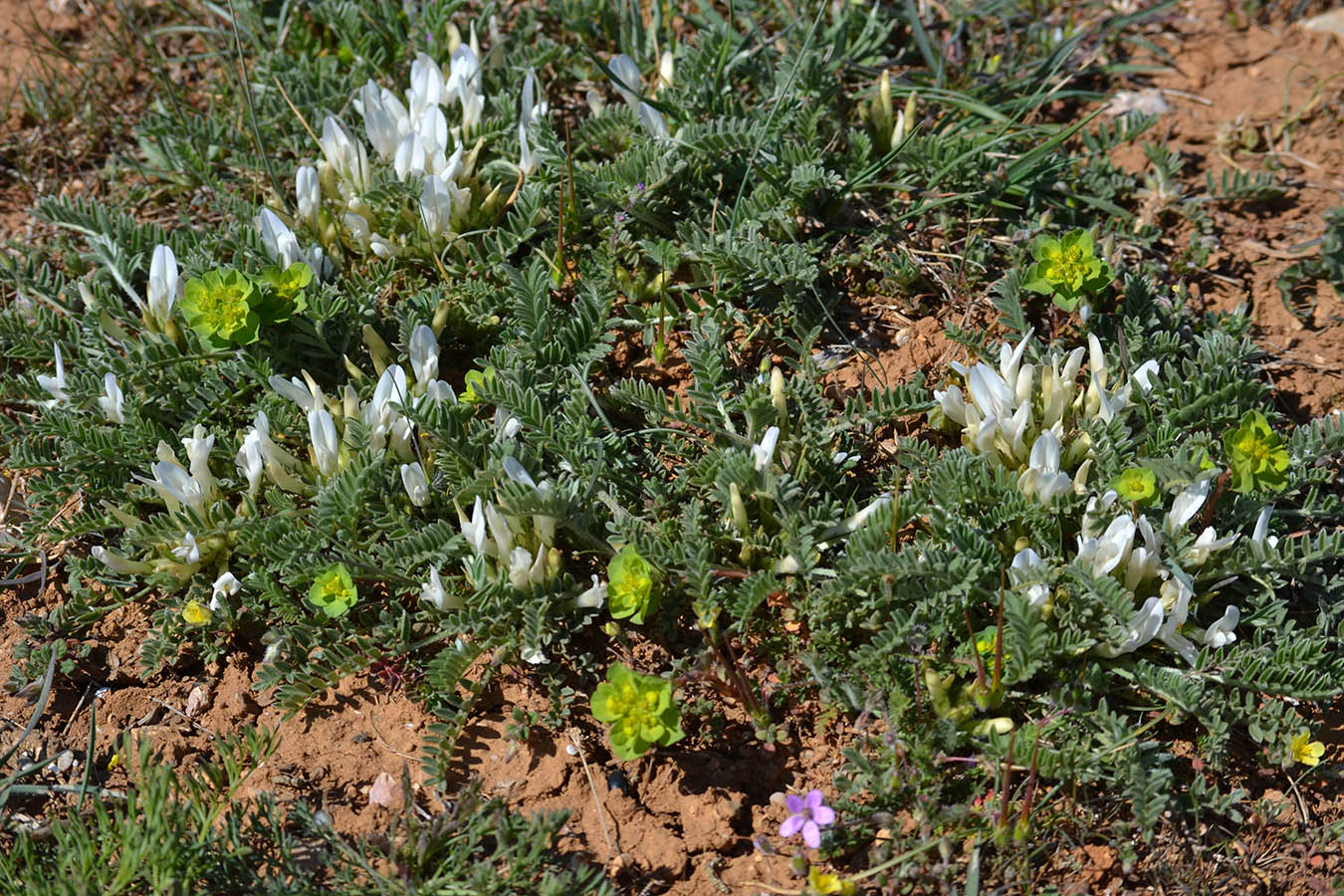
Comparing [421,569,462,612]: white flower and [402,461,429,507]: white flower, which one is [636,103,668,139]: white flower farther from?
[421,569,462,612]: white flower

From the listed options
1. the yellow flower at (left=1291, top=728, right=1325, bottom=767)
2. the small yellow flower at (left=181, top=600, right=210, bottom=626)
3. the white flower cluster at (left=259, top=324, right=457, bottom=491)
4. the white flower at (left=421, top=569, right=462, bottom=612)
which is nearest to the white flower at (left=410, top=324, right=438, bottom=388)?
the white flower cluster at (left=259, top=324, right=457, bottom=491)

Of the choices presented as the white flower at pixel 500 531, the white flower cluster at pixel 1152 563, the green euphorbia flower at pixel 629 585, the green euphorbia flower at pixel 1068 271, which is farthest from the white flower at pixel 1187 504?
the white flower at pixel 500 531

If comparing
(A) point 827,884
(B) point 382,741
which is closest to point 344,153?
(B) point 382,741

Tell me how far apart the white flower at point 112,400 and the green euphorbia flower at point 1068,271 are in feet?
8.61

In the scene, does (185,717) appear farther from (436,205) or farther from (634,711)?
(436,205)

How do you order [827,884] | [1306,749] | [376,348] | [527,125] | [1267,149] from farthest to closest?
[1267,149] < [527,125] < [376,348] < [1306,749] < [827,884]

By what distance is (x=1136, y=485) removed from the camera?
305 cm

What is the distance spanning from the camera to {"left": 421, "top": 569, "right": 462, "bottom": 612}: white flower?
9.97 ft

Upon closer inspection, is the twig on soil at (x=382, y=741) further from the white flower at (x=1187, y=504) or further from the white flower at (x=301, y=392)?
the white flower at (x=1187, y=504)

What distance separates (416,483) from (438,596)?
0.34 m

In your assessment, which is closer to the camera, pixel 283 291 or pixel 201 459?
pixel 201 459

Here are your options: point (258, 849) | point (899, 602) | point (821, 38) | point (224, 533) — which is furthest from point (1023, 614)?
point (821, 38)

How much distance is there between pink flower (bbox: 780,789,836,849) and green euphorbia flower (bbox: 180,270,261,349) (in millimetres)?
1884

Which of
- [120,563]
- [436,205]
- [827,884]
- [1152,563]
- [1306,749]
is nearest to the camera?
[827,884]
